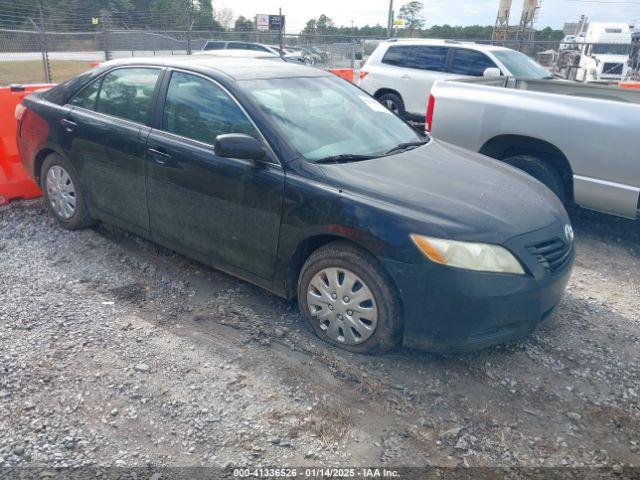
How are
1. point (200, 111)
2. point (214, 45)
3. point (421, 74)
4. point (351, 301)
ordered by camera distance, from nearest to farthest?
point (351, 301) < point (200, 111) < point (421, 74) < point (214, 45)

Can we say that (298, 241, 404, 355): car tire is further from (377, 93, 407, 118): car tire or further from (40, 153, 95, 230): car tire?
(377, 93, 407, 118): car tire

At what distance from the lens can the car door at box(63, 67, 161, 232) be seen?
13.8ft

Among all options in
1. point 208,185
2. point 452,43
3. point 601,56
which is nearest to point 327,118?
point 208,185

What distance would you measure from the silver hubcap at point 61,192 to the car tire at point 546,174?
171 inches

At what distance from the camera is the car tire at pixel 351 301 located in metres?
3.15

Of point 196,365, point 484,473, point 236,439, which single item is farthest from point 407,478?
point 196,365

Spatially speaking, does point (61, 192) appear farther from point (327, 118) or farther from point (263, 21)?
point (263, 21)

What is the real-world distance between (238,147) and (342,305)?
115cm

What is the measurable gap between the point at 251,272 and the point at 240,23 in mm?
45031

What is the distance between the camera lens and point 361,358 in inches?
132

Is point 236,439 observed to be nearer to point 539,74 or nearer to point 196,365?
point 196,365

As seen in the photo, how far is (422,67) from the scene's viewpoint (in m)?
10.6

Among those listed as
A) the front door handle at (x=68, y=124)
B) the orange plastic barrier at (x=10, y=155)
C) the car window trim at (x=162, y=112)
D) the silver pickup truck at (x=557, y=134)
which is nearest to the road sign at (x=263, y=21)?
the silver pickup truck at (x=557, y=134)

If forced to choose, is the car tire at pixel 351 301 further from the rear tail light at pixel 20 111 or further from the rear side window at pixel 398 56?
the rear side window at pixel 398 56
